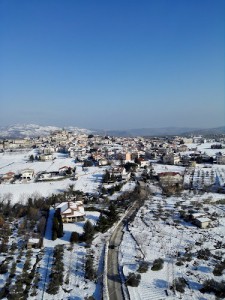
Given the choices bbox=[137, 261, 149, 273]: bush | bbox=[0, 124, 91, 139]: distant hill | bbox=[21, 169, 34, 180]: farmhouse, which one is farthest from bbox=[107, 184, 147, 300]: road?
bbox=[0, 124, 91, 139]: distant hill

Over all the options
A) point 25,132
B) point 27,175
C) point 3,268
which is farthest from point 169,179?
point 25,132

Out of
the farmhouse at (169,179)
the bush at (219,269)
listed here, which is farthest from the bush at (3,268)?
the farmhouse at (169,179)

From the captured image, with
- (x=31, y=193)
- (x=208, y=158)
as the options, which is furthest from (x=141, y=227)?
(x=208, y=158)

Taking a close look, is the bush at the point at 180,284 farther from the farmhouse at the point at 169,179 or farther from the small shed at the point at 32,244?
the farmhouse at the point at 169,179

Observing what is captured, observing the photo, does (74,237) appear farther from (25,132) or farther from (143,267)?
(25,132)

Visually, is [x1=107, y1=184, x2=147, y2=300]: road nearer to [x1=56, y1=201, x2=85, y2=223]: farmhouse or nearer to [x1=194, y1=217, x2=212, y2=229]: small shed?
[x1=56, y1=201, x2=85, y2=223]: farmhouse

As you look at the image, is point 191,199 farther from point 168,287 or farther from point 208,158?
point 208,158
